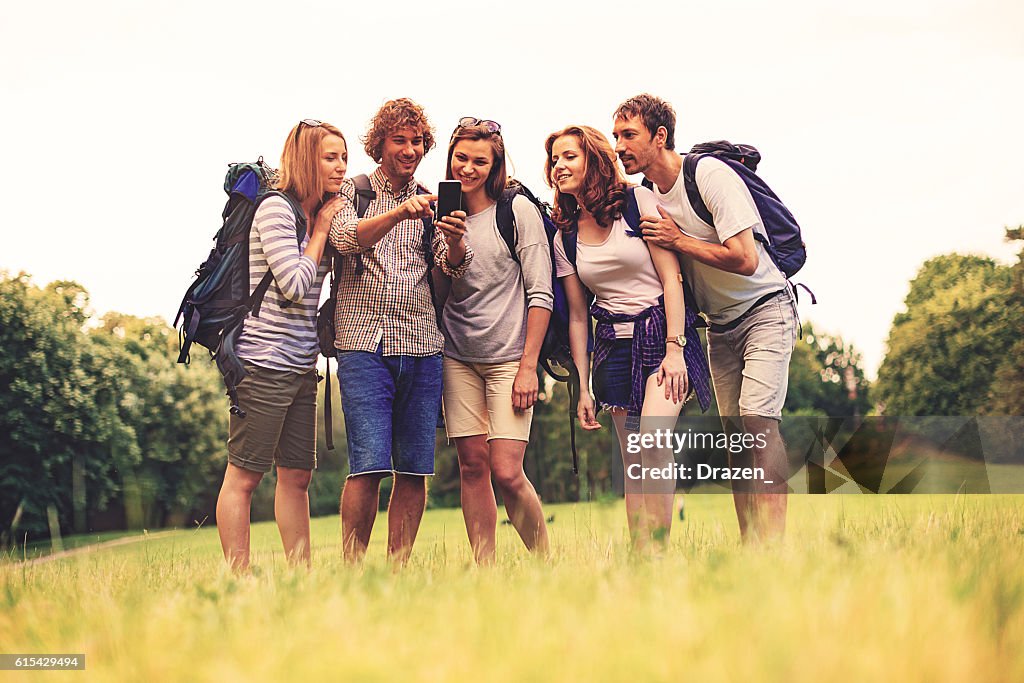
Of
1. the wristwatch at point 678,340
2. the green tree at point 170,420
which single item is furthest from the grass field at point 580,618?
the green tree at point 170,420

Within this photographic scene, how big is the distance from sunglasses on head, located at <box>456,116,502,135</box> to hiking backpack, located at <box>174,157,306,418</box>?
114 centimetres

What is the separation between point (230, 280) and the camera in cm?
573

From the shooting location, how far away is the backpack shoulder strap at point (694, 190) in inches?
222

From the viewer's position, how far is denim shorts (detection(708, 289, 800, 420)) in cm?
557

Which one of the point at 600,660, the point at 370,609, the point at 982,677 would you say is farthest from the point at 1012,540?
the point at 370,609

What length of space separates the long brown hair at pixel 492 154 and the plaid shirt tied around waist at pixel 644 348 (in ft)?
3.20

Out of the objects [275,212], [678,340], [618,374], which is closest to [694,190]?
[678,340]

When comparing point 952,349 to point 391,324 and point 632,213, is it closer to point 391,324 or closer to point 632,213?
point 632,213

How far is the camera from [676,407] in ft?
18.2

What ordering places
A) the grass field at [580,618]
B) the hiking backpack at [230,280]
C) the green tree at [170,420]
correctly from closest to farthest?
the grass field at [580,618] → the hiking backpack at [230,280] → the green tree at [170,420]

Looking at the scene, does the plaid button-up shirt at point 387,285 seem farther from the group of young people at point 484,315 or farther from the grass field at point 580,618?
the grass field at point 580,618

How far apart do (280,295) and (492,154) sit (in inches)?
61.0

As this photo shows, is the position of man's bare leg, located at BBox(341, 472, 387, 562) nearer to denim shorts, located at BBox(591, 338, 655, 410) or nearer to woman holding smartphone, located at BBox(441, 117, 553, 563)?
woman holding smartphone, located at BBox(441, 117, 553, 563)

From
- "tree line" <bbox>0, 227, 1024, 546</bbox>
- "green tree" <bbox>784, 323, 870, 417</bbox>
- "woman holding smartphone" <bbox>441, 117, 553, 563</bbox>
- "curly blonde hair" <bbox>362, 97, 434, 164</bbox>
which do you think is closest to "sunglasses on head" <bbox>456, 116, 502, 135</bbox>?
"woman holding smartphone" <bbox>441, 117, 553, 563</bbox>
